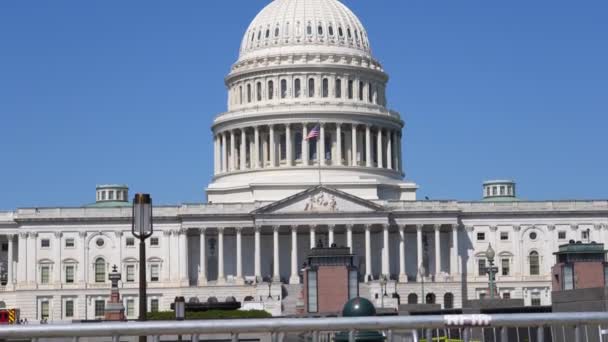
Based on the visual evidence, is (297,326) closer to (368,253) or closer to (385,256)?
(368,253)

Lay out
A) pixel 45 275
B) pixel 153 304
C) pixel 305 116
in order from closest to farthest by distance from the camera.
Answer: pixel 153 304, pixel 45 275, pixel 305 116

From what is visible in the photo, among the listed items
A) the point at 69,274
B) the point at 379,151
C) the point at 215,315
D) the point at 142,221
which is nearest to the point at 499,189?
the point at 379,151

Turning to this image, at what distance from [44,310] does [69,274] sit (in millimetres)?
5041

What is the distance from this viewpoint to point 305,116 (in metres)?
166

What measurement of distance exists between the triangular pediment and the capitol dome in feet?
82.6

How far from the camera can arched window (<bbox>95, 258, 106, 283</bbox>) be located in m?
155

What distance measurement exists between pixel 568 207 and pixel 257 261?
38.1 meters

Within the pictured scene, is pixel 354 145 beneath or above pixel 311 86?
→ beneath

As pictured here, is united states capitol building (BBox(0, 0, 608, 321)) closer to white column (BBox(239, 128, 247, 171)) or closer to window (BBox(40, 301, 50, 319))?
window (BBox(40, 301, 50, 319))

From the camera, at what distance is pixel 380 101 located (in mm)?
177125

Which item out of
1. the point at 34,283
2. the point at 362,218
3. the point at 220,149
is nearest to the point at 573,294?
the point at 362,218

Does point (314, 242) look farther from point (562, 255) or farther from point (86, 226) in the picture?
point (562, 255)

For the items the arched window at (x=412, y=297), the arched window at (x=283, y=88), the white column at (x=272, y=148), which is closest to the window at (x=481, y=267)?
the arched window at (x=412, y=297)

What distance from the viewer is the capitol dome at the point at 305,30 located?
17262 centimetres
